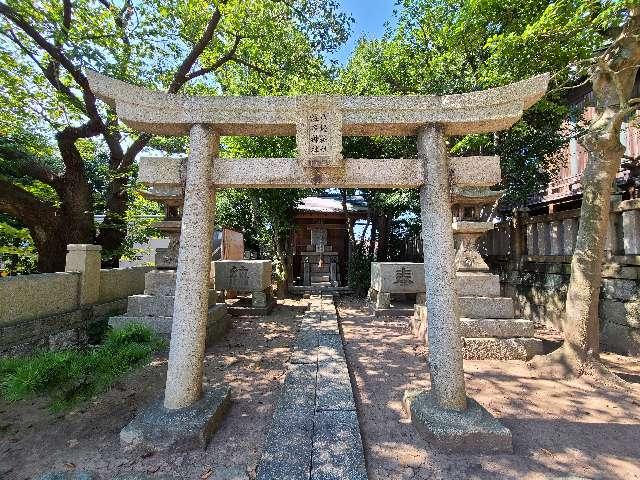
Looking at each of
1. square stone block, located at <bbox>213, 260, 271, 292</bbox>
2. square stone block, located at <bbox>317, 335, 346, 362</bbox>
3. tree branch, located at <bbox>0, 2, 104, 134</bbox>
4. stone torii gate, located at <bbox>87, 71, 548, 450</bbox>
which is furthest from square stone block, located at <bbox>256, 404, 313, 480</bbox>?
tree branch, located at <bbox>0, 2, 104, 134</bbox>

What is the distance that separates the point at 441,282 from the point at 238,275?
A: 7.38m

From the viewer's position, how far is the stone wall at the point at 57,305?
512 centimetres

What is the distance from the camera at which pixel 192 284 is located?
339 centimetres

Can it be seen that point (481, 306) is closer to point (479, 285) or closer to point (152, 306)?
point (479, 285)

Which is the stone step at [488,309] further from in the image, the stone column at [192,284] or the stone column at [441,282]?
the stone column at [192,284]

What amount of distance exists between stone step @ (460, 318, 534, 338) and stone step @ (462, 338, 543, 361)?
110 millimetres

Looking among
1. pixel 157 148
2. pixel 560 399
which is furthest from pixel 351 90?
pixel 560 399

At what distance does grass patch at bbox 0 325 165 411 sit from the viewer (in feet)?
8.66

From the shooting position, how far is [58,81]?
8516mm

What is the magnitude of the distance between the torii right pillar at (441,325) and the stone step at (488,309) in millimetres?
2720

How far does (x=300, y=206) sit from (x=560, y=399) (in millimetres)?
12755

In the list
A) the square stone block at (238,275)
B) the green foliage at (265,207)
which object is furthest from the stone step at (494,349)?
the green foliage at (265,207)

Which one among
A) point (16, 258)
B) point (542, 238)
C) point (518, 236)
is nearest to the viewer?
point (542, 238)

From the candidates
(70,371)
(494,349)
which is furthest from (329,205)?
(70,371)
